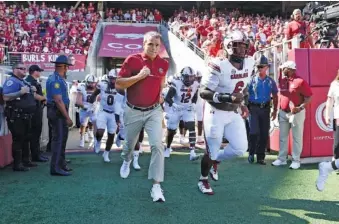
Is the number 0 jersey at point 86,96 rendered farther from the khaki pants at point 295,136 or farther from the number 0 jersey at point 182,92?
the khaki pants at point 295,136

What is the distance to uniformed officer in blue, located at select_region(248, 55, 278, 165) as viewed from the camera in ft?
24.1

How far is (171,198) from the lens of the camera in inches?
189

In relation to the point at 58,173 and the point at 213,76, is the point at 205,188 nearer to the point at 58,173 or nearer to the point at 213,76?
the point at 213,76

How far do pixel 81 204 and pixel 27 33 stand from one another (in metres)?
21.1

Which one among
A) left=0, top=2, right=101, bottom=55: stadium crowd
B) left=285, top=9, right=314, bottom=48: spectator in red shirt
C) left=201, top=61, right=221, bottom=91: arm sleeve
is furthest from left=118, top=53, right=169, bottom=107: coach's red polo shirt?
left=0, top=2, right=101, bottom=55: stadium crowd

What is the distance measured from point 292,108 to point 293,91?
31 centimetres

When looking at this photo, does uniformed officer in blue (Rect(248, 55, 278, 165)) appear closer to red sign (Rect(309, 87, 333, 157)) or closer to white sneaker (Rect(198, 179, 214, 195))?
red sign (Rect(309, 87, 333, 157))

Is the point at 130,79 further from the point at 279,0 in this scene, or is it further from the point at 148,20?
the point at 279,0

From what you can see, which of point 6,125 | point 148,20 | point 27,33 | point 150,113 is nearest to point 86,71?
point 27,33

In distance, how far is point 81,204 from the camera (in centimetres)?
453

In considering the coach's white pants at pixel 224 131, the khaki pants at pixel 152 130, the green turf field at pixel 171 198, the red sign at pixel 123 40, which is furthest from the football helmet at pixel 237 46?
the red sign at pixel 123 40

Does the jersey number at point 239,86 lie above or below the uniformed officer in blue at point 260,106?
above

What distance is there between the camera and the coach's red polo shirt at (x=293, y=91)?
22.5 feet

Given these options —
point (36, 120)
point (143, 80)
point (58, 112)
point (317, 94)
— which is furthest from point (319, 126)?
point (36, 120)
